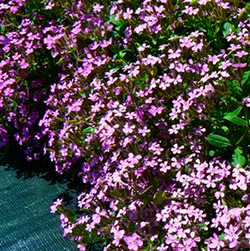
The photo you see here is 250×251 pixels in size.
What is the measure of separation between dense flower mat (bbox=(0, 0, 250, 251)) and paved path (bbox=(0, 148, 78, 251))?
31 centimetres

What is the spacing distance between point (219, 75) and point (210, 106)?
181 mm

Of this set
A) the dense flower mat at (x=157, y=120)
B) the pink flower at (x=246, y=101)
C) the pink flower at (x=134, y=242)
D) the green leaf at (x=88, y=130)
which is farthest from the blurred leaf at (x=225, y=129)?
the green leaf at (x=88, y=130)

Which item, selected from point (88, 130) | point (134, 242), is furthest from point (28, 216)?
point (134, 242)

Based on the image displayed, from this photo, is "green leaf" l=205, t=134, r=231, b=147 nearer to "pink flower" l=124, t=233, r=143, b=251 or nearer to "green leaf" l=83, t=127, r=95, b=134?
"pink flower" l=124, t=233, r=143, b=251

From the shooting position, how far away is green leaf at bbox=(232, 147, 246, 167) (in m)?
2.21

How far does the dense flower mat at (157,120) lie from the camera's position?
2.22 m

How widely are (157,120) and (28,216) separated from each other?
1121mm

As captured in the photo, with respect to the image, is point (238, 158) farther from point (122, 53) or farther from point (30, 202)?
point (30, 202)

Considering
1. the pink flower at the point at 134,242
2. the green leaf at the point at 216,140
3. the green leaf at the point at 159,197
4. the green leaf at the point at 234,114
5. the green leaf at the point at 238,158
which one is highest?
the green leaf at the point at 234,114

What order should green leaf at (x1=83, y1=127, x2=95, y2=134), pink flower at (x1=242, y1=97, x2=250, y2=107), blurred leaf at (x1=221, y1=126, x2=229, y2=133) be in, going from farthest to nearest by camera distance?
green leaf at (x1=83, y1=127, x2=95, y2=134), blurred leaf at (x1=221, y1=126, x2=229, y2=133), pink flower at (x1=242, y1=97, x2=250, y2=107)

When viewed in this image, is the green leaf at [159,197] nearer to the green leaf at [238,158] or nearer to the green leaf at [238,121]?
the green leaf at [238,158]

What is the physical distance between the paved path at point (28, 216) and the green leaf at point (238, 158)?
1.05m

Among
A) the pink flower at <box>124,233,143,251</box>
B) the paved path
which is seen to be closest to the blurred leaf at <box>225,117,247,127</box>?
the pink flower at <box>124,233,143,251</box>

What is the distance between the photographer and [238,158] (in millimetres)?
2236
